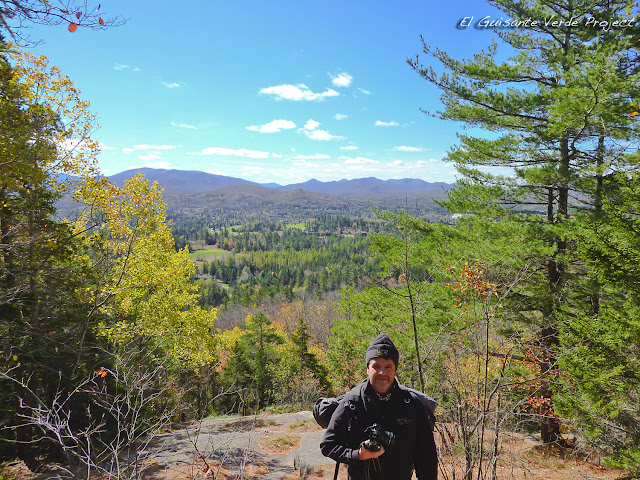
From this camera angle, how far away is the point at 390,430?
93.1 inches

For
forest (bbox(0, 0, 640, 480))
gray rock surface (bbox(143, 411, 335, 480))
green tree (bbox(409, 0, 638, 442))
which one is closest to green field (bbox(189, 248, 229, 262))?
gray rock surface (bbox(143, 411, 335, 480))

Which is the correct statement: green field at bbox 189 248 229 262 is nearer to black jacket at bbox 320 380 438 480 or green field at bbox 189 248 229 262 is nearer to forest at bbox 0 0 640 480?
forest at bbox 0 0 640 480

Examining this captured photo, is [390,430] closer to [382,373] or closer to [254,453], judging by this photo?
[382,373]

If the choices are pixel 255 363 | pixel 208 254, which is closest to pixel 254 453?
pixel 255 363

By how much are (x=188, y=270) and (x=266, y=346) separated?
1720 centimetres

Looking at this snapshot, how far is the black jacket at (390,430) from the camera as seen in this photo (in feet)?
7.61

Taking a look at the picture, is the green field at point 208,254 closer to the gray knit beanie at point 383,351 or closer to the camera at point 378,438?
the gray knit beanie at point 383,351

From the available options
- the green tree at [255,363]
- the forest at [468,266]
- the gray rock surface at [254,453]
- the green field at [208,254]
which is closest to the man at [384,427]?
the forest at [468,266]

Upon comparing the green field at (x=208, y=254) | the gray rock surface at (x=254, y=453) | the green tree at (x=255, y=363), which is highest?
the gray rock surface at (x=254, y=453)

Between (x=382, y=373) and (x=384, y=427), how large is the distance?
396 millimetres

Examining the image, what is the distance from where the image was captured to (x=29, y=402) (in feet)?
21.0

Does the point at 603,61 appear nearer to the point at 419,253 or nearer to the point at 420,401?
the point at 419,253

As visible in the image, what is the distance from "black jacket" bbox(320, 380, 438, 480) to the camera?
7.61 feet

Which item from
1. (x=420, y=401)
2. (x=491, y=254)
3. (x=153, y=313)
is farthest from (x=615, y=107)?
(x=153, y=313)
